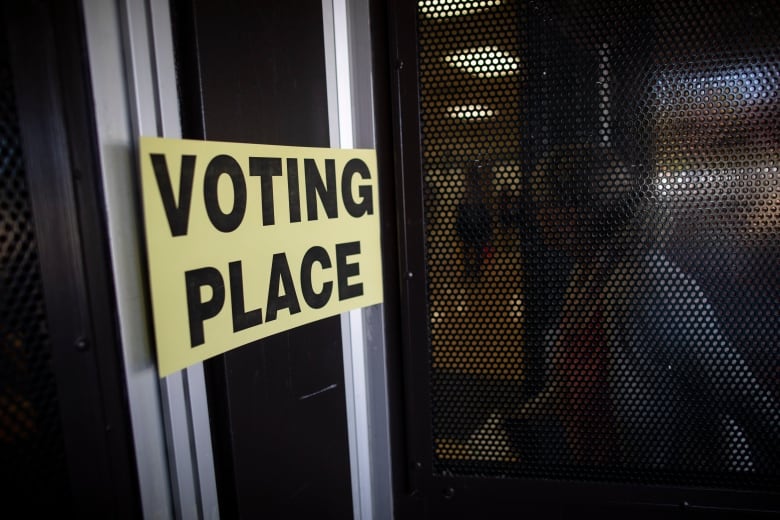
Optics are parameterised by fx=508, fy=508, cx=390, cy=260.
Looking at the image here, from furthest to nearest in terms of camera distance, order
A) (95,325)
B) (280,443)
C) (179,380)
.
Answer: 1. (280,443)
2. (179,380)
3. (95,325)

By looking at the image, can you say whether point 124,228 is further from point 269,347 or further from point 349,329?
point 349,329

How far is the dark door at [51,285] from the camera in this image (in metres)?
0.54

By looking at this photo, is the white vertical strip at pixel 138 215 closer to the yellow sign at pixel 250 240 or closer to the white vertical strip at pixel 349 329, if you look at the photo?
the yellow sign at pixel 250 240

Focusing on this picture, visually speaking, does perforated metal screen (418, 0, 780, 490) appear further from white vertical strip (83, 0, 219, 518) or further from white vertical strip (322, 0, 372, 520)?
white vertical strip (83, 0, 219, 518)

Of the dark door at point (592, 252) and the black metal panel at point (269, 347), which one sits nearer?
the black metal panel at point (269, 347)

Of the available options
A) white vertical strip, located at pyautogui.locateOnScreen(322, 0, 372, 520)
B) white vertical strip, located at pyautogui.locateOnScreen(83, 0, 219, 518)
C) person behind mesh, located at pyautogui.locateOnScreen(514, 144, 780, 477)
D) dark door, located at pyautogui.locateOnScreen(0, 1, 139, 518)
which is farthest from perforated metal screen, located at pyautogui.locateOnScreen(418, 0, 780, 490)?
dark door, located at pyautogui.locateOnScreen(0, 1, 139, 518)

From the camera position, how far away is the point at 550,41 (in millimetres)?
860

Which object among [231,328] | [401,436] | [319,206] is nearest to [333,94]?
[319,206]

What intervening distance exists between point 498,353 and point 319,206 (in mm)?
429

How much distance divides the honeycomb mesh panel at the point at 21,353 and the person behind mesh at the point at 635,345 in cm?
74

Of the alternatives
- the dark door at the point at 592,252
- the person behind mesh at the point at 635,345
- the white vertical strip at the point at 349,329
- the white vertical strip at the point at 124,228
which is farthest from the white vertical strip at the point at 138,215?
the person behind mesh at the point at 635,345

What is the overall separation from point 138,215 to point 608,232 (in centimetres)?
74

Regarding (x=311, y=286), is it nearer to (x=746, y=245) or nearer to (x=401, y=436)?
(x=401, y=436)

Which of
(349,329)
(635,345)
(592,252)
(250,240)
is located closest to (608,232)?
(592,252)
